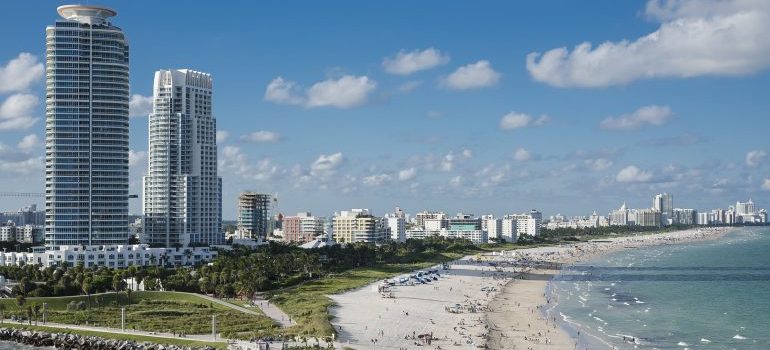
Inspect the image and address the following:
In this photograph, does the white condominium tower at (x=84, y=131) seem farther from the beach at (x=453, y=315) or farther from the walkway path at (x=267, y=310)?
the walkway path at (x=267, y=310)

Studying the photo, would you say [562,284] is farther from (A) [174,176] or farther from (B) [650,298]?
(A) [174,176]

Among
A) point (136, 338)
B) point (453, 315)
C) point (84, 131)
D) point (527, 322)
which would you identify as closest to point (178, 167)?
point (84, 131)

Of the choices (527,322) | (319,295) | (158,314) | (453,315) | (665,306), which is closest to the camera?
(158,314)

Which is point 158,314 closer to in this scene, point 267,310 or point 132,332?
point 132,332

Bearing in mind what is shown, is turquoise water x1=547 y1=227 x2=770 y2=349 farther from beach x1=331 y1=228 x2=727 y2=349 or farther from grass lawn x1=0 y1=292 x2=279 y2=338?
grass lawn x1=0 y1=292 x2=279 y2=338

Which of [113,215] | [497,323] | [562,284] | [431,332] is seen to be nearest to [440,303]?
[497,323]

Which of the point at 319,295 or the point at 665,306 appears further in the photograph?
the point at 319,295
